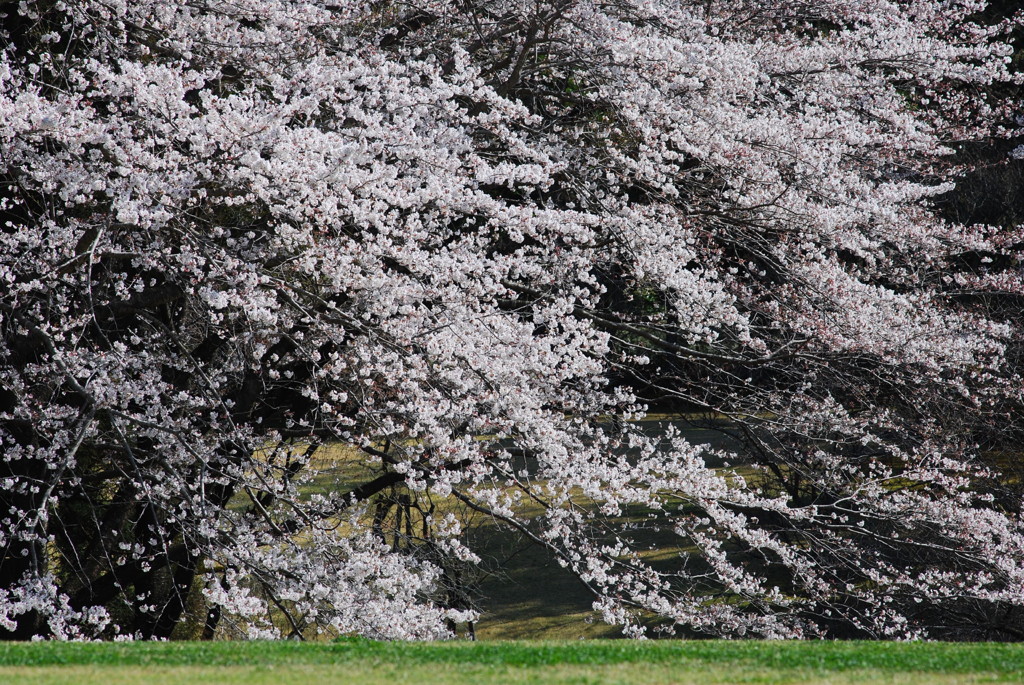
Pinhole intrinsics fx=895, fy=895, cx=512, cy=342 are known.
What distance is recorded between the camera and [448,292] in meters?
5.91

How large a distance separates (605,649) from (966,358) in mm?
4812

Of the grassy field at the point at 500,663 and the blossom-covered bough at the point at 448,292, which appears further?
the blossom-covered bough at the point at 448,292

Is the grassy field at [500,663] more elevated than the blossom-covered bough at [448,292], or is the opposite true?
the blossom-covered bough at [448,292]

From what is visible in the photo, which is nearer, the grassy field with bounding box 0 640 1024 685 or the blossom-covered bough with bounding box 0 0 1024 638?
the grassy field with bounding box 0 640 1024 685

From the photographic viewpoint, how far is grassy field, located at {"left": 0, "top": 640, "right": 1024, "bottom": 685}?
158 inches

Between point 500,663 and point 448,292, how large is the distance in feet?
8.11

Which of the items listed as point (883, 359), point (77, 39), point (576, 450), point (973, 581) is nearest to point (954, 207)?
point (883, 359)

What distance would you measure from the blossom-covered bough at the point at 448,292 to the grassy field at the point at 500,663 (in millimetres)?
1019

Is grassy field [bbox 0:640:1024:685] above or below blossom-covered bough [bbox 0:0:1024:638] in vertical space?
below

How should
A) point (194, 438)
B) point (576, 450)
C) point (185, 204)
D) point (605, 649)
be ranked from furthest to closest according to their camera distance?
point (576, 450) → point (194, 438) → point (185, 204) → point (605, 649)

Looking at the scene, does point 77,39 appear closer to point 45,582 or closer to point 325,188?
point 325,188

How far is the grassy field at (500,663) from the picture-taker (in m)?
4.02

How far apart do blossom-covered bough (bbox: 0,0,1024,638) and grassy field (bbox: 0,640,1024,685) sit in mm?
1019

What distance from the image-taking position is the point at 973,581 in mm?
7707
